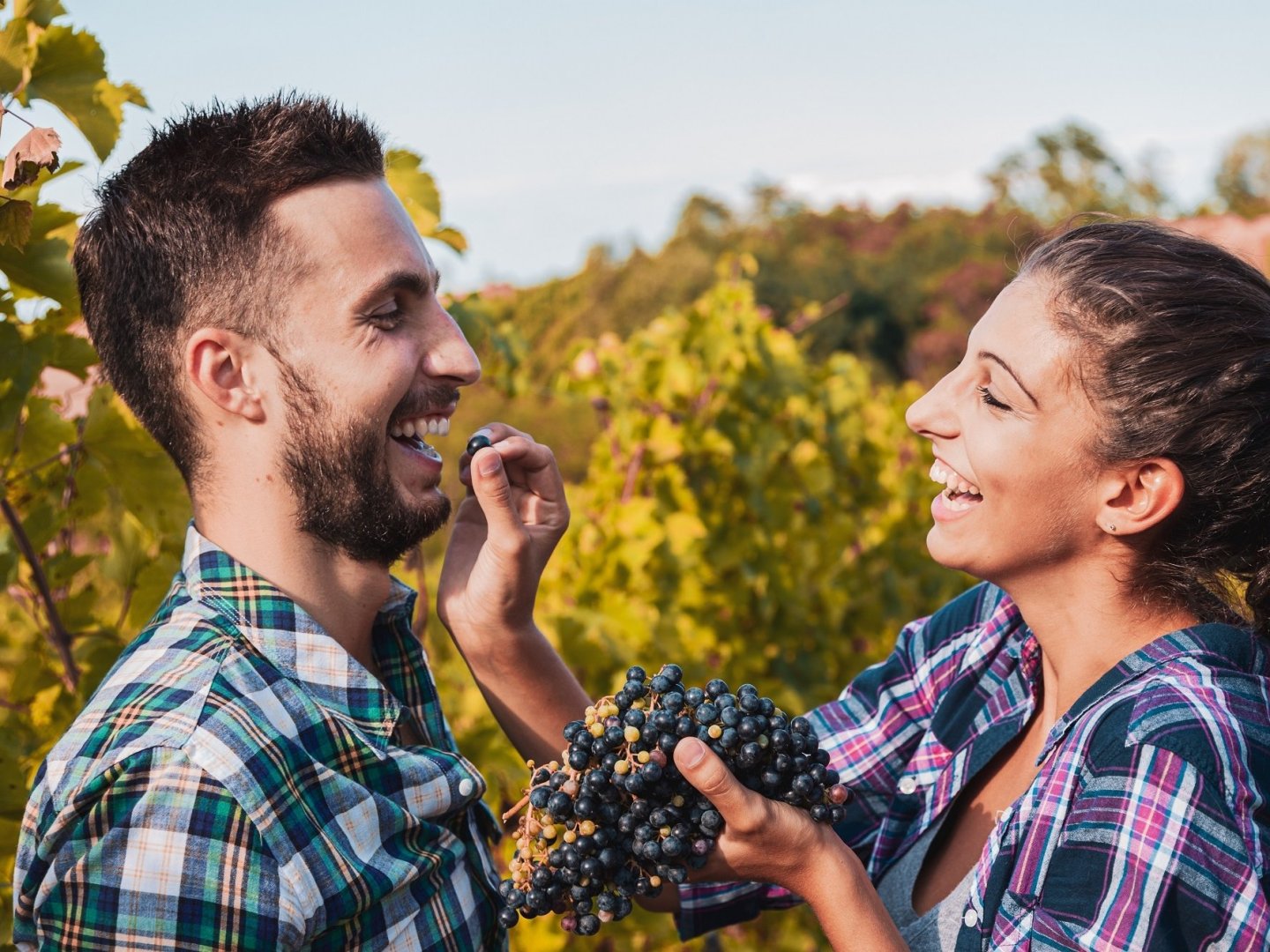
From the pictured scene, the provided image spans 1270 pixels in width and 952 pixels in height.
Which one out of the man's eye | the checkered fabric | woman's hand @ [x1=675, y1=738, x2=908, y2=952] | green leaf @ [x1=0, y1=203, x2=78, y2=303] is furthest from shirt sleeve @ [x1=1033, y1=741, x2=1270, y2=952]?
green leaf @ [x1=0, y1=203, x2=78, y2=303]

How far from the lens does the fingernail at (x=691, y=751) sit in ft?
5.34

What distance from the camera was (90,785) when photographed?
1.54 meters

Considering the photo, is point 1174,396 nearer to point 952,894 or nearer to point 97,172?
point 952,894

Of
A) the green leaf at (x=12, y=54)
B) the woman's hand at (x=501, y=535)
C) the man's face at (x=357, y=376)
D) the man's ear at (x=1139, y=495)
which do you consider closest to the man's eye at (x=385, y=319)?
the man's face at (x=357, y=376)

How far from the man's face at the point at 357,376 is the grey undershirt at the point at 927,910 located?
1025 mm

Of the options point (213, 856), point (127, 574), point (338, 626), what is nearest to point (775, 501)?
point (127, 574)

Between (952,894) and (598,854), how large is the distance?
2.16 ft

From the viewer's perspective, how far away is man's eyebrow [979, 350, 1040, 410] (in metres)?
1.95

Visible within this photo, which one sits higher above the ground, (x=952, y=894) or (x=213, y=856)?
(x=213, y=856)

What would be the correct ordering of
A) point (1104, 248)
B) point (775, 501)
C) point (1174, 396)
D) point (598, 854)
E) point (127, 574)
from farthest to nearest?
1. point (775, 501)
2. point (127, 574)
3. point (1104, 248)
4. point (1174, 396)
5. point (598, 854)

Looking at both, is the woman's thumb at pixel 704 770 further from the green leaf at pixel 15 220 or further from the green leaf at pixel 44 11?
the green leaf at pixel 44 11

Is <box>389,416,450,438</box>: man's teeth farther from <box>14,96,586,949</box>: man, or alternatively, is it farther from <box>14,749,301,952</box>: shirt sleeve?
<box>14,749,301,952</box>: shirt sleeve

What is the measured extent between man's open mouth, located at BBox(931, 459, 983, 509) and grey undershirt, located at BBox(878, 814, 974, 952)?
1.85 feet

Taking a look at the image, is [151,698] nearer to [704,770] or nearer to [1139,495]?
[704,770]
